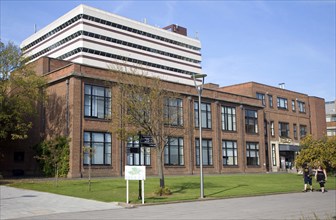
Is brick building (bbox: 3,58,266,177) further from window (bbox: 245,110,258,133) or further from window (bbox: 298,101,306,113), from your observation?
window (bbox: 298,101,306,113)

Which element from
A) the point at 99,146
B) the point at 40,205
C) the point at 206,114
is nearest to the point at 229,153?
the point at 206,114

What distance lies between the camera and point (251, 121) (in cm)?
5344

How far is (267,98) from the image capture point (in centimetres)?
6053

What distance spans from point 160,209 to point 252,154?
38.1 m

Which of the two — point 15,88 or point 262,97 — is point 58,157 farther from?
point 262,97

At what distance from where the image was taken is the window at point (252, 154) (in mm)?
52000

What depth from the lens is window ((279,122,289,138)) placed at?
6201 cm

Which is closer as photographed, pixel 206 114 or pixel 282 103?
pixel 206 114

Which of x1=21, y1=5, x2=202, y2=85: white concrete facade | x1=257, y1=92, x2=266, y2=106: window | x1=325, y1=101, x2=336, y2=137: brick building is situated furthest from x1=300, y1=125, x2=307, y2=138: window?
x1=21, y1=5, x2=202, y2=85: white concrete facade

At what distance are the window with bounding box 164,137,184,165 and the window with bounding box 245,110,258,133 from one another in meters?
12.6

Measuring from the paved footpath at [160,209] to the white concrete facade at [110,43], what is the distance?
5841cm

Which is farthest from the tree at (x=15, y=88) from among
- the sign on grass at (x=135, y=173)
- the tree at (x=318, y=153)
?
the tree at (x=318, y=153)

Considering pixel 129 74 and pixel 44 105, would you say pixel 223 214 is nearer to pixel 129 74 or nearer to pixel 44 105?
pixel 129 74

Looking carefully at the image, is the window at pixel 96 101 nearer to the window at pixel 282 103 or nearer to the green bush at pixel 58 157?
the green bush at pixel 58 157
